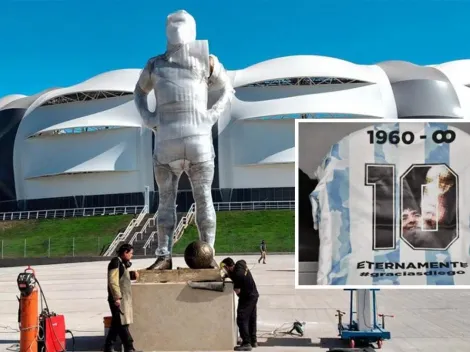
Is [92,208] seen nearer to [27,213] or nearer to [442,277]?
[27,213]

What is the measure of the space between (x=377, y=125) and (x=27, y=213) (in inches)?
2096

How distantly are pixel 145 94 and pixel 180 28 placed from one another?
1.16 meters

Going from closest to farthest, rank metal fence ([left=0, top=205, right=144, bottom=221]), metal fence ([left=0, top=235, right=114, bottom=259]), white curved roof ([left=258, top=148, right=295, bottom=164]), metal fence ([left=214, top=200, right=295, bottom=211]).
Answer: metal fence ([left=0, top=235, right=114, bottom=259]) < metal fence ([left=214, top=200, right=295, bottom=211]) < white curved roof ([left=258, top=148, right=295, bottom=164]) < metal fence ([left=0, top=205, right=144, bottom=221])

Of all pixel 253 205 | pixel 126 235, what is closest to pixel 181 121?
pixel 126 235

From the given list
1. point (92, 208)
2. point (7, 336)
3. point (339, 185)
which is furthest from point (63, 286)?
point (92, 208)

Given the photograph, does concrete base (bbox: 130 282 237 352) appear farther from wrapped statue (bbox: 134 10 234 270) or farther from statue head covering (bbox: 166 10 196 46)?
statue head covering (bbox: 166 10 196 46)

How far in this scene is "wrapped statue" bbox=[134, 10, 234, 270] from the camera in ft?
27.6

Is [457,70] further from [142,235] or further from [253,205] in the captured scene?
[142,235]

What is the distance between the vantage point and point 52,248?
1307 inches

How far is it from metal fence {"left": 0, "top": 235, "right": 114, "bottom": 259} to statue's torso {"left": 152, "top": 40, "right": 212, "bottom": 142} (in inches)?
1003

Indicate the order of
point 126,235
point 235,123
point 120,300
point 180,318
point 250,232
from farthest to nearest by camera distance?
point 235,123, point 126,235, point 250,232, point 180,318, point 120,300

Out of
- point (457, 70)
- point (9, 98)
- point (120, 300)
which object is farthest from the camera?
point (9, 98)

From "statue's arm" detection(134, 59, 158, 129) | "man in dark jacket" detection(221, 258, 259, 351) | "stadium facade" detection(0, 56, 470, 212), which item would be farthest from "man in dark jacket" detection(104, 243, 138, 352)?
"stadium facade" detection(0, 56, 470, 212)

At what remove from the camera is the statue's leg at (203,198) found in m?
8.59
